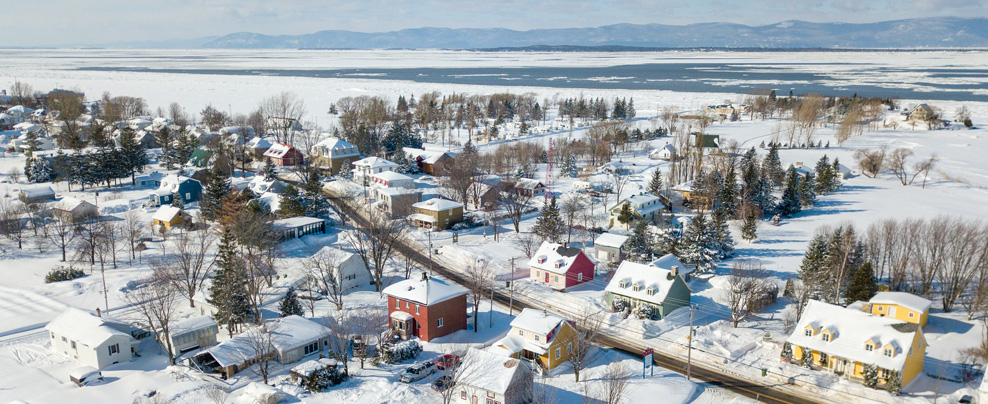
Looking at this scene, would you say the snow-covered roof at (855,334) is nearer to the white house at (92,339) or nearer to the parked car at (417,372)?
the parked car at (417,372)

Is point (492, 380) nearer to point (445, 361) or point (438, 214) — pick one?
point (445, 361)

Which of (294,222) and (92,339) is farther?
(294,222)

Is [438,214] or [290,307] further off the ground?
[438,214]

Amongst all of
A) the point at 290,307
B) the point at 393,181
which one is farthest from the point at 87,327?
the point at 393,181

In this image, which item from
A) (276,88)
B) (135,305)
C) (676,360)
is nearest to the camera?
(676,360)

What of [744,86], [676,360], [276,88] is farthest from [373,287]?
[744,86]

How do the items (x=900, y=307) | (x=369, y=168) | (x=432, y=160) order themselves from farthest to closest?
(x=432, y=160), (x=369, y=168), (x=900, y=307)

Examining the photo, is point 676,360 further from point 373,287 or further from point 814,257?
point 373,287

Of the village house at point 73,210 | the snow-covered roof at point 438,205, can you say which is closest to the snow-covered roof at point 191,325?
the snow-covered roof at point 438,205
